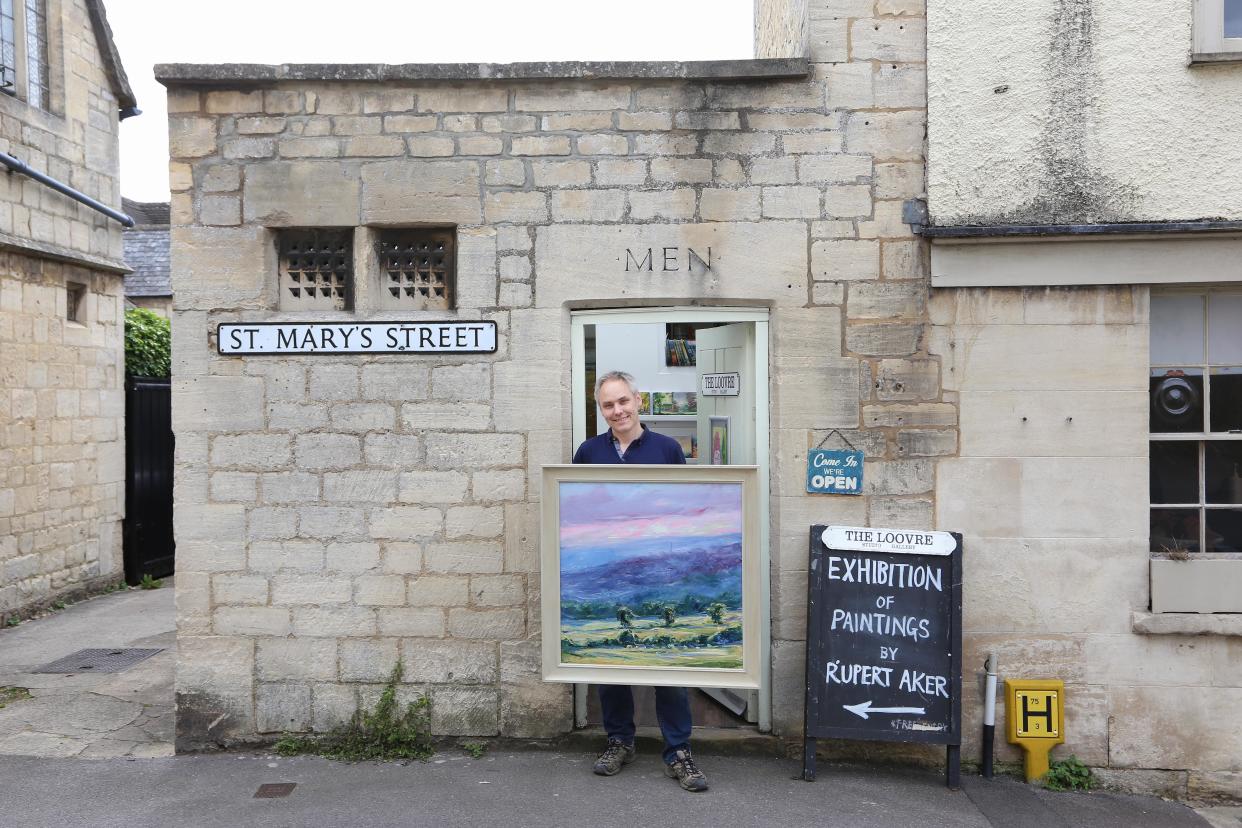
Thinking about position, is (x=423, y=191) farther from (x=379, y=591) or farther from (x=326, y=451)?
(x=379, y=591)

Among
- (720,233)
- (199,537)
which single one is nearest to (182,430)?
(199,537)

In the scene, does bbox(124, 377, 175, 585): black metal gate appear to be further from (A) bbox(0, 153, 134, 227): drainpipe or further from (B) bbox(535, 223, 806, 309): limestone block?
(B) bbox(535, 223, 806, 309): limestone block

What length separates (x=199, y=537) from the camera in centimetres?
521

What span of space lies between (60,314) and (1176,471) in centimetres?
935

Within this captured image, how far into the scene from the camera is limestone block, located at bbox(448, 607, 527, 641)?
5.15 m

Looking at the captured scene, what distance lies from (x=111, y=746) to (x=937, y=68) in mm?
5812

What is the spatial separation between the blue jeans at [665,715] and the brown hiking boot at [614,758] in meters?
0.03

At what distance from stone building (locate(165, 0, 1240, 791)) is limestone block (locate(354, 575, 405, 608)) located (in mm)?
12

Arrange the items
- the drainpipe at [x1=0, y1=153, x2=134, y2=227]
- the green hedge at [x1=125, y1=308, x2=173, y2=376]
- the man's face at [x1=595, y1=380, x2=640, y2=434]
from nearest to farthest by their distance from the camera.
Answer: the man's face at [x1=595, y1=380, x2=640, y2=434]
the drainpipe at [x1=0, y1=153, x2=134, y2=227]
the green hedge at [x1=125, y1=308, x2=173, y2=376]

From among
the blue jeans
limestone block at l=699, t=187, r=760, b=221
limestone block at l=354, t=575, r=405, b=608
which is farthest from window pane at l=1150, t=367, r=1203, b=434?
limestone block at l=354, t=575, r=405, b=608

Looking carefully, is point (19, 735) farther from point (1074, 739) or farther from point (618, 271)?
point (1074, 739)

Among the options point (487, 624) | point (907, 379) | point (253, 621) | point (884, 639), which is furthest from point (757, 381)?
point (253, 621)

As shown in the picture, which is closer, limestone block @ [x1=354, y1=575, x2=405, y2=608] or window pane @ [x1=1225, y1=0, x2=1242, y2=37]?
window pane @ [x1=1225, y1=0, x2=1242, y2=37]

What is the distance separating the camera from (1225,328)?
512cm
